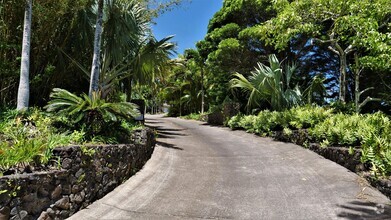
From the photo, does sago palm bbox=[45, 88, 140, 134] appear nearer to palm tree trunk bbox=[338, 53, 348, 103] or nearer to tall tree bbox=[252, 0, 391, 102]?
tall tree bbox=[252, 0, 391, 102]

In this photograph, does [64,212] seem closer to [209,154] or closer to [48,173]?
[48,173]

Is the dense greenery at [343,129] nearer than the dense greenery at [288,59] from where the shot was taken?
Yes

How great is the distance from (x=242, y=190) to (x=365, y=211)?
2.01 m

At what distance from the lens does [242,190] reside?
5.65 meters

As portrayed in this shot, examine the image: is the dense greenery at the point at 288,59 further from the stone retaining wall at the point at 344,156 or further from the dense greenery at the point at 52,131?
the dense greenery at the point at 52,131

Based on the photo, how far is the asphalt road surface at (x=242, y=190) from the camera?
15.1 ft

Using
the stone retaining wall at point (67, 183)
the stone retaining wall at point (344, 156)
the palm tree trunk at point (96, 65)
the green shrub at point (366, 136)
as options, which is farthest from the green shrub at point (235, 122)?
the stone retaining wall at point (67, 183)

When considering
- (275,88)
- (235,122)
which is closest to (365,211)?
(275,88)

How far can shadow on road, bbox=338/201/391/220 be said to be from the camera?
434 centimetres

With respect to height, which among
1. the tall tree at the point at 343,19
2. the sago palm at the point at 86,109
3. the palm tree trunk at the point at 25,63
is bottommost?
the sago palm at the point at 86,109

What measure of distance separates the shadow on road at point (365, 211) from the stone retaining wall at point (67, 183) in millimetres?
3816

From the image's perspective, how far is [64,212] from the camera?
4223 mm

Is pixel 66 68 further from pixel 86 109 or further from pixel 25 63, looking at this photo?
pixel 86 109

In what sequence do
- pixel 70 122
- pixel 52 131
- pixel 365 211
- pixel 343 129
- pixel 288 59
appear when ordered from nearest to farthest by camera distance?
1. pixel 365 211
2. pixel 52 131
3. pixel 70 122
4. pixel 343 129
5. pixel 288 59
